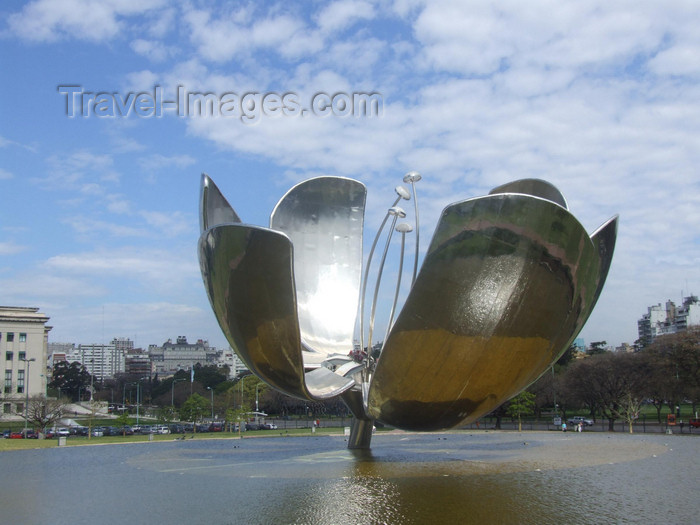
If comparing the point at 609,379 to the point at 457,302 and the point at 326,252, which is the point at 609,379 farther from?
the point at 457,302

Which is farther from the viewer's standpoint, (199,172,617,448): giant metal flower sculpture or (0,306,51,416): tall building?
(0,306,51,416): tall building

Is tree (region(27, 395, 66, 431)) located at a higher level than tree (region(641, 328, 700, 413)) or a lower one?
lower

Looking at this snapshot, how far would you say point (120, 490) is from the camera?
42.6ft

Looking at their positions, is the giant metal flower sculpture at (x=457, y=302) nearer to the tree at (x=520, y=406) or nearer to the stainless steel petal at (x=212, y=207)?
the stainless steel petal at (x=212, y=207)

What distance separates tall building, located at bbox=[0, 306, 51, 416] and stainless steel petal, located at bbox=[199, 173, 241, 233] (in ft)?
213

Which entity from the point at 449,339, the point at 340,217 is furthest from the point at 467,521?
the point at 340,217

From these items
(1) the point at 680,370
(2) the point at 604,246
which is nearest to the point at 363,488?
(2) the point at 604,246

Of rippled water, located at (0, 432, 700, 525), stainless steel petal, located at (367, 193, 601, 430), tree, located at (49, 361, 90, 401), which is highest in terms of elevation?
stainless steel petal, located at (367, 193, 601, 430)

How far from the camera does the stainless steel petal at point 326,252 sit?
19.0 metres

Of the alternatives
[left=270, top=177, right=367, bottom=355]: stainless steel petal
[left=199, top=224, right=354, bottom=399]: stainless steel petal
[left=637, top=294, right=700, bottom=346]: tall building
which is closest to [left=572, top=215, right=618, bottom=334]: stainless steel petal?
[left=199, top=224, right=354, bottom=399]: stainless steel petal

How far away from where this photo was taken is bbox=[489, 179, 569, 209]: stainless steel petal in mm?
13870

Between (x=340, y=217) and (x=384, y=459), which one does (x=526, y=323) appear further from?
(x=340, y=217)

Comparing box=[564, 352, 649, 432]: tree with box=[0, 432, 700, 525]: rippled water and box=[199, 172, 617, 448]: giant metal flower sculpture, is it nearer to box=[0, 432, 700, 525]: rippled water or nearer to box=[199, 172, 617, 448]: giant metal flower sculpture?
box=[0, 432, 700, 525]: rippled water

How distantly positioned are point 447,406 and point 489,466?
3723 millimetres
